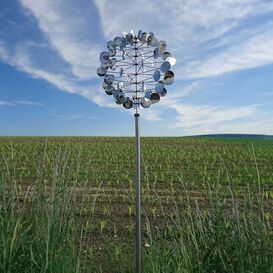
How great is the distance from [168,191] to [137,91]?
7.32 m

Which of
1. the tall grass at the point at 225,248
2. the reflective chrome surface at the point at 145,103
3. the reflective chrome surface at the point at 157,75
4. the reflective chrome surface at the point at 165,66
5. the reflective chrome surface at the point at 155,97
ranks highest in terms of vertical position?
the reflective chrome surface at the point at 165,66

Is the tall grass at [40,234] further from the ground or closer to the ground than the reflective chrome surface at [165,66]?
closer to the ground

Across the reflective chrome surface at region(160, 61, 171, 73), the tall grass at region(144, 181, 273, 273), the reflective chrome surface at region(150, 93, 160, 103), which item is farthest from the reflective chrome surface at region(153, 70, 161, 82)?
the tall grass at region(144, 181, 273, 273)

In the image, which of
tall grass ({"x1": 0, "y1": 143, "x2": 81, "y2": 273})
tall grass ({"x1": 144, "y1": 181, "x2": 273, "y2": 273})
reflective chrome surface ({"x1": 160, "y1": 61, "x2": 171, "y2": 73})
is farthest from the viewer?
reflective chrome surface ({"x1": 160, "y1": 61, "x2": 171, "y2": 73})

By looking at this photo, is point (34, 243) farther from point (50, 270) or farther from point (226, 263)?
point (226, 263)

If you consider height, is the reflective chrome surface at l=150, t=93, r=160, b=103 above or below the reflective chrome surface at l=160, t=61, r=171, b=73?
below

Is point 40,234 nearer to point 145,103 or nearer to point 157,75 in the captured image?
point 145,103

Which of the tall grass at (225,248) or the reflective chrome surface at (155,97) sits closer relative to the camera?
the tall grass at (225,248)

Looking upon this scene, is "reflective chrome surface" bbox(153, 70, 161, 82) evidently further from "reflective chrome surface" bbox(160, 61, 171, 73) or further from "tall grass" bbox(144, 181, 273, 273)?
"tall grass" bbox(144, 181, 273, 273)

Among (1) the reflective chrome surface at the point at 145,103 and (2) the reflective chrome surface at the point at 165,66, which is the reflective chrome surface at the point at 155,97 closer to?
(1) the reflective chrome surface at the point at 145,103

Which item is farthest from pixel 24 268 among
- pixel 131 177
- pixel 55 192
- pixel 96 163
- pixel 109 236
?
pixel 96 163

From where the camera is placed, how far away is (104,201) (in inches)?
428

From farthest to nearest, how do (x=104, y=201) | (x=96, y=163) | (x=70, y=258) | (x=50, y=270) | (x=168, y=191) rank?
(x=96, y=163) → (x=168, y=191) → (x=104, y=201) → (x=70, y=258) → (x=50, y=270)

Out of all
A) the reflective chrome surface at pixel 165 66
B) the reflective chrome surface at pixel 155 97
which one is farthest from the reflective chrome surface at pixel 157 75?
the reflective chrome surface at pixel 155 97
